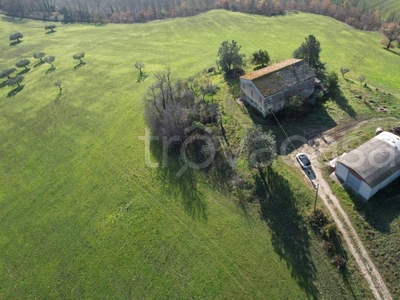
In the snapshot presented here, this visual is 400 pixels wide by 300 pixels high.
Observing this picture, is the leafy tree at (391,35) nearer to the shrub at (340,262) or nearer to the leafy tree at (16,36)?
the shrub at (340,262)

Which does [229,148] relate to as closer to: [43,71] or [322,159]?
[322,159]

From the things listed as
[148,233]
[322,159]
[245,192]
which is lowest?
[148,233]

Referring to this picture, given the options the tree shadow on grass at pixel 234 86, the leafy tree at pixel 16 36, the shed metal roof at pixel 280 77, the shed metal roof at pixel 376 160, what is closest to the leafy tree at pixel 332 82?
the shed metal roof at pixel 280 77

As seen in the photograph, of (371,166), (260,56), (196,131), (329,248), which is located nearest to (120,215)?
(196,131)

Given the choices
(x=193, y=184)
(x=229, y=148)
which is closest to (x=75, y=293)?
(x=193, y=184)

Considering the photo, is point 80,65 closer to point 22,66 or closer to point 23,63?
point 23,63

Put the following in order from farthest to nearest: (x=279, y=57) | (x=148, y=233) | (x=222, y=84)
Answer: (x=279, y=57)
(x=222, y=84)
(x=148, y=233)
